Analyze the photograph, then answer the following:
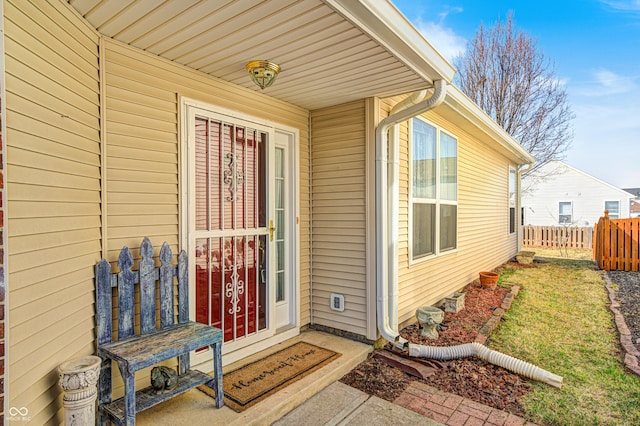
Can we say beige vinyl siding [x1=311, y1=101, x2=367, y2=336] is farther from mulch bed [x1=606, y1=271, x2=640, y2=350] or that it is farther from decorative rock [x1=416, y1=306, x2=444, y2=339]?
mulch bed [x1=606, y1=271, x2=640, y2=350]

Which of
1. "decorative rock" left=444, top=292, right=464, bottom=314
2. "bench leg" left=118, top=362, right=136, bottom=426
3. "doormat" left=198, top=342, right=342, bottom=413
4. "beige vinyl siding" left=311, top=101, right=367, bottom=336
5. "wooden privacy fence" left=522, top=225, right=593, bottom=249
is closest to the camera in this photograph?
"bench leg" left=118, top=362, right=136, bottom=426

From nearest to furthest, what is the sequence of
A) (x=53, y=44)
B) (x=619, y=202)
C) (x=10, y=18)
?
(x=10, y=18), (x=53, y=44), (x=619, y=202)

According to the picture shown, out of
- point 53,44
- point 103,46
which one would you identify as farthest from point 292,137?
point 53,44

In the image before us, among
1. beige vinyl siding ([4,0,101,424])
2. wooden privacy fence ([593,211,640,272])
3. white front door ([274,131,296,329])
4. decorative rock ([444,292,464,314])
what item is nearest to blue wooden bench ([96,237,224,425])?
beige vinyl siding ([4,0,101,424])

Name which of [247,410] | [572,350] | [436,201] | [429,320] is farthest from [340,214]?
[572,350]

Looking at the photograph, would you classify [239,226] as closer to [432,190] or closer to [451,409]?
[451,409]

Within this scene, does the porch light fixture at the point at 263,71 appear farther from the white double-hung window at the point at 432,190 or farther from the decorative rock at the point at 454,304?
the decorative rock at the point at 454,304

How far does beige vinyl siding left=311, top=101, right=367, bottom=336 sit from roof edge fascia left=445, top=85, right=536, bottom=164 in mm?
1302

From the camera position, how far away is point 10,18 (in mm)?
1480

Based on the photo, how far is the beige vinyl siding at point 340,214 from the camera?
3.61 m

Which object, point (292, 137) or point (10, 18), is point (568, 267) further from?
point (10, 18)

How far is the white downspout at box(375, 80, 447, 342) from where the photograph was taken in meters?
3.43

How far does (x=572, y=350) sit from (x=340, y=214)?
271cm

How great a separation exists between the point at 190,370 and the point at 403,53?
9.11 ft
